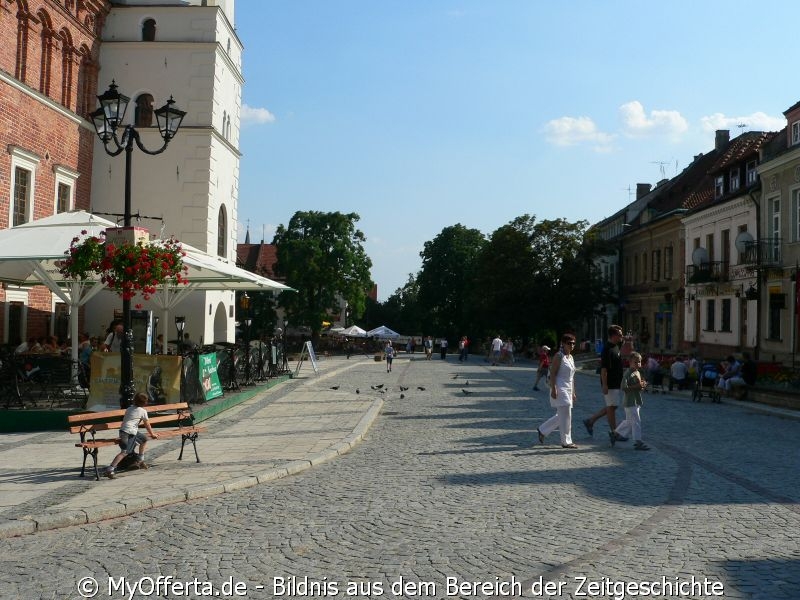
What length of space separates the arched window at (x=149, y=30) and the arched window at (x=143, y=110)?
2164 mm

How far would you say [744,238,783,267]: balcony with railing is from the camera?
112 feet

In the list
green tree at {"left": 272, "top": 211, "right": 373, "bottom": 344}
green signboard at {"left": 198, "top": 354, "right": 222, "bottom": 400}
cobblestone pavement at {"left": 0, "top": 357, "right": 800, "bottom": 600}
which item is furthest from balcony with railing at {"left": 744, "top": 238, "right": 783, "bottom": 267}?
green tree at {"left": 272, "top": 211, "right": 373, "bottom": 344}

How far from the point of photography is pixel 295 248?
63.3 m

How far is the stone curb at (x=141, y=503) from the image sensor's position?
25.4ft

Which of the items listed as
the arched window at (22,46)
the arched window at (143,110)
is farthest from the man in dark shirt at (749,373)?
the arched window at (22,46)

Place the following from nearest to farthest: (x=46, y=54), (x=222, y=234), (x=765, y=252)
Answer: (x=46, y=54) < (x=222, y=234) < (x=765, y=252)

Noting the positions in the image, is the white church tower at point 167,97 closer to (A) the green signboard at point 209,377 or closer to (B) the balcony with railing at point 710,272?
(A) the green signboard at point 209,377

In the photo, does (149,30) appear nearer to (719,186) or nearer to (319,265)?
(719,186)

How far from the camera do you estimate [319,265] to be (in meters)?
63.8

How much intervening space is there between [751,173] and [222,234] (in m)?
23.4

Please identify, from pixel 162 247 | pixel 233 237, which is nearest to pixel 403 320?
pixel 233 237

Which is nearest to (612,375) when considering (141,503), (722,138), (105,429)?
(105,429)

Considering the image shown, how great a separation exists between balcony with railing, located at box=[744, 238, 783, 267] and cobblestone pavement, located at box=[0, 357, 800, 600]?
75.2 ft

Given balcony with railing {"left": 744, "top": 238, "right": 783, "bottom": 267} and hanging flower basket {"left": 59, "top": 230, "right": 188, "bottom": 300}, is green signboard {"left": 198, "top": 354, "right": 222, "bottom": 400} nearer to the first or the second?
hanging flower basket {"left": 59, "top": 230, "right": 188, "bottom": 300}
